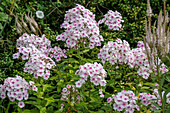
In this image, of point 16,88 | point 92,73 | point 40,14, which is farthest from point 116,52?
point 40,14

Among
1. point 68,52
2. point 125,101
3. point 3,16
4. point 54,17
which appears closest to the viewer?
point 125,101

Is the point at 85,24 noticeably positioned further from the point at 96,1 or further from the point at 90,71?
the point at 96,1

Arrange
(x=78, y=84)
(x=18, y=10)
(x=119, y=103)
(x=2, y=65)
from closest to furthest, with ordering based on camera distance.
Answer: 1. (x=119, y=103)
2. (x=78, y=84)
3. (x=2, y=65)
4. (x=18, y=10)

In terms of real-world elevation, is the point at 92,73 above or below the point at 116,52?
below

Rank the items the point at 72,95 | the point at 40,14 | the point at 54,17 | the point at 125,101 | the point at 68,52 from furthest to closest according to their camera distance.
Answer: the point at 54,17 < the point at 40,14 < the point at 68,52 < the point at 72,95 < the point at 125,101

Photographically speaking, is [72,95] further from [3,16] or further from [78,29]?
[3,16]

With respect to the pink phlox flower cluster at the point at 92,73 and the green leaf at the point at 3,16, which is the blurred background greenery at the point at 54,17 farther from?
the pink phlox flower cluster at the point at 92,73

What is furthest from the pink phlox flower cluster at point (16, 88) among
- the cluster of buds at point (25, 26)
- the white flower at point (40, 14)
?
the white flower at point (40, 14)

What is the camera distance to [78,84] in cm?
256

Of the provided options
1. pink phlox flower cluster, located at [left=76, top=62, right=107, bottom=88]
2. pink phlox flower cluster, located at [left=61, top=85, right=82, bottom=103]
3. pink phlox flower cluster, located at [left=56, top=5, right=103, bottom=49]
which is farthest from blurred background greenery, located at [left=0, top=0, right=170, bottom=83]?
pink phlox flower cluster, located at [left=76, top=62, right=107, bottom=88]

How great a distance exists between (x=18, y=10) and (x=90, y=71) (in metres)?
2.60

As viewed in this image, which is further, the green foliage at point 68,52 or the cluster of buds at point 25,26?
the cluster of buds at point 25,26

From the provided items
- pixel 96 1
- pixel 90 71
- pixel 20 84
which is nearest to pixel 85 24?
pixel 90 71

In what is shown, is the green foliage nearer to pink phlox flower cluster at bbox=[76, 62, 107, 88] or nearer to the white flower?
the white flower
